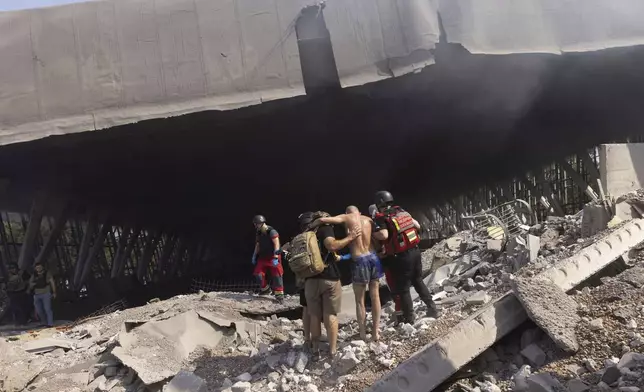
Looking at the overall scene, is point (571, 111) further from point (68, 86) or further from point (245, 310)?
point (68, 86)

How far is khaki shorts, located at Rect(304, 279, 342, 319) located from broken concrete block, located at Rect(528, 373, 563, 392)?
6.57ft

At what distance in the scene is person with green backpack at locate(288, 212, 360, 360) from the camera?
5348 millimetres

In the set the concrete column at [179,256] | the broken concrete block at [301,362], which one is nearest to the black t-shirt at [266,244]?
the broken concrete block at [301,362]

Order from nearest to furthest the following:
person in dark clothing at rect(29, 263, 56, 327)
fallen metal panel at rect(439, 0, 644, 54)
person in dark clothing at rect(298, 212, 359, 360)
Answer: person in dark clothing at rect(298, 212, 359, 360), fallen metal panel at rect(439, 0, 644, 54), person in dark clothing at rect(29, 263, 56, 327)

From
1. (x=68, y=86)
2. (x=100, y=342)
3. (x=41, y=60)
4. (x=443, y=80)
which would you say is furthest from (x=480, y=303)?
(x=41, y=60)

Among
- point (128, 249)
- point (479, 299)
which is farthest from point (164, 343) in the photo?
point (128, 249)

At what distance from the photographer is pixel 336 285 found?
18.1 ft

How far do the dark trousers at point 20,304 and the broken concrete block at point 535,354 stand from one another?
1052 cm

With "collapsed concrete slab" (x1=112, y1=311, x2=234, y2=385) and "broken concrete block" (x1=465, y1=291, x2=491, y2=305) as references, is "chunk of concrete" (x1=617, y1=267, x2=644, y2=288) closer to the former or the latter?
"broken concrete block" (x1=465, y1=291, x2=491, y2=305)

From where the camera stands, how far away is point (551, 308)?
189 inches

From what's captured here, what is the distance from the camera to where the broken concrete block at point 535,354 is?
14.9 feet

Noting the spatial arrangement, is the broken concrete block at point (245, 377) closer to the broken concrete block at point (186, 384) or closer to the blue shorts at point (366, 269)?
the broken concrete block at point (186, 384)

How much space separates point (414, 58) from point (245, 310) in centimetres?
510

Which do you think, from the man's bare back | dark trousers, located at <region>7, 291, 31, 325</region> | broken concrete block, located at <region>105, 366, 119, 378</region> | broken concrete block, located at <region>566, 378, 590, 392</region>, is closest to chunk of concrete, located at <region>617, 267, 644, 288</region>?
broken concrete block, located at <region>566, 378, 590, 392</region>
